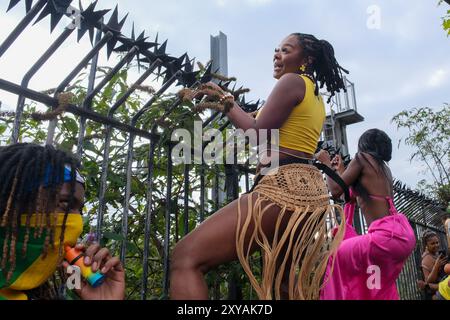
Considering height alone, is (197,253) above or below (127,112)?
below

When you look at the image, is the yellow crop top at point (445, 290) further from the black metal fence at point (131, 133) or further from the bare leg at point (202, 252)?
the bare leg at point (202, 252)

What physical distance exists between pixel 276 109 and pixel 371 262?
107 centimetres

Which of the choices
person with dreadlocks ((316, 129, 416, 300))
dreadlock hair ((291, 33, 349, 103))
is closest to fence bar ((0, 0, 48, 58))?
dreadlock hair ((291, 33, 349, 103))

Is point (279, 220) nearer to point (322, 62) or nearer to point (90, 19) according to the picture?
point (322, 62)

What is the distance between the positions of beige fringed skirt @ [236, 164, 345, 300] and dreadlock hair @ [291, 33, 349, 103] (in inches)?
23.5

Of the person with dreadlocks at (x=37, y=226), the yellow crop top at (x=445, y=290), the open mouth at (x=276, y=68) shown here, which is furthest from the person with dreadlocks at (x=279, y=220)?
the yellow crop top at (x=445, y=290)

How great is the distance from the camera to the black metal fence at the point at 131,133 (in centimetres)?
178

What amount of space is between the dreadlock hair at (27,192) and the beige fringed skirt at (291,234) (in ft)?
2.12

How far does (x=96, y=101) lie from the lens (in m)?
2.49

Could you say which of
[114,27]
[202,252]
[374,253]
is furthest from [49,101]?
[374,253]

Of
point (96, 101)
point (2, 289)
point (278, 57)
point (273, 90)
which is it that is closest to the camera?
point (2, 289)
